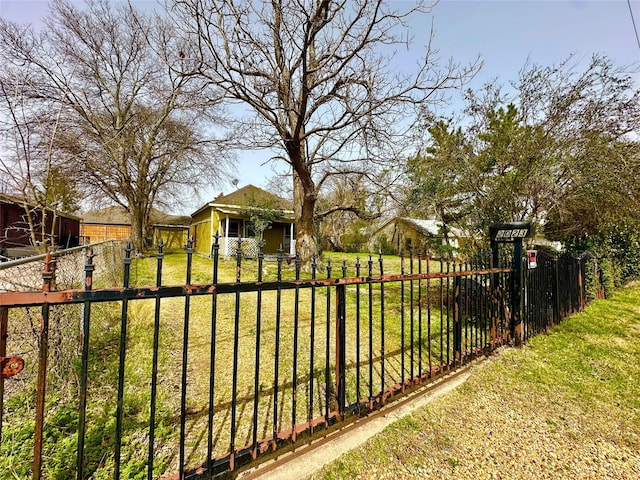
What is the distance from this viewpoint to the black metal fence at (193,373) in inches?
58.3

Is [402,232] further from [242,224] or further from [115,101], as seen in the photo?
[115,101]

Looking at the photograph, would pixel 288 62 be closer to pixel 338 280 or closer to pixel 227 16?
pixel 227 16

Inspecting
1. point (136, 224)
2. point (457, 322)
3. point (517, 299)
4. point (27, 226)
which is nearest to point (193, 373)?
point (457, 322)

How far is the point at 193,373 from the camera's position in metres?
3.15

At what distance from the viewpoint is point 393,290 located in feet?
27.6

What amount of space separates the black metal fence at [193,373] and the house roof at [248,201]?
11.8 m

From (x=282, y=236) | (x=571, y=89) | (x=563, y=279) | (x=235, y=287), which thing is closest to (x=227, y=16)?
(x=235, y=287)

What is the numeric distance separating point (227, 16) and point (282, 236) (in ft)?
47.8

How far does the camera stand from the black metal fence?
58.3 inches

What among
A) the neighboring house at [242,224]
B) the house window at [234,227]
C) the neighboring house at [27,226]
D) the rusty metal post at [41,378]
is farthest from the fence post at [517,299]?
the house window at [234,227]

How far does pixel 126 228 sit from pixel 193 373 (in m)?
35.4

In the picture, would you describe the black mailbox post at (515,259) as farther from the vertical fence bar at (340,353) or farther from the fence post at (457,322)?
the vertical fence bar at (340,353)

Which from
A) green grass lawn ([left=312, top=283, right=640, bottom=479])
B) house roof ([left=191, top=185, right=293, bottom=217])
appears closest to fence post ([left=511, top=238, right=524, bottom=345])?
green grass lawn ([left=312, top=283, right=640, bottom=479])

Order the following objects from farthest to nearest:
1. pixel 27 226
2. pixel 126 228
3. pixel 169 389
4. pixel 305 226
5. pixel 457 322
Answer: pixel 126 228 < pixel 27 226 < pixel 305 226 < pixel 457 322 < pixel 169 389
